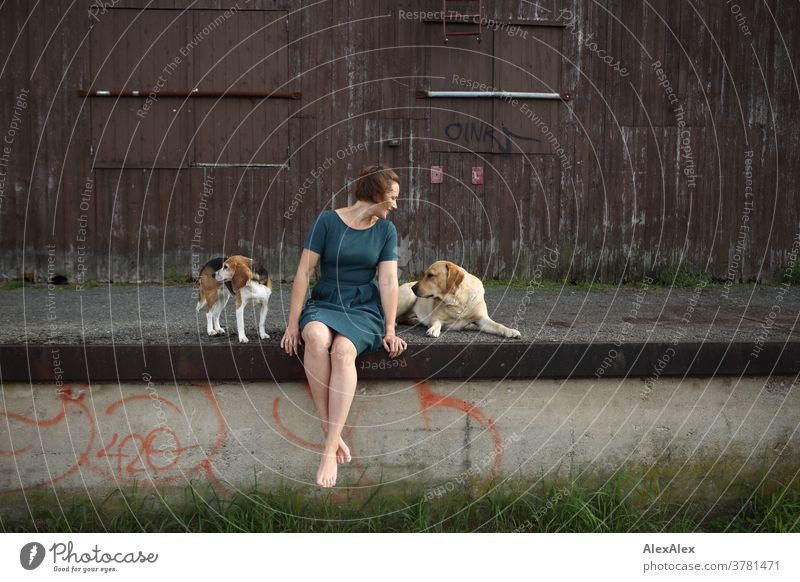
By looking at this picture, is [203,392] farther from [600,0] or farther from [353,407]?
[600,0]

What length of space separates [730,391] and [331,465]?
267 cm

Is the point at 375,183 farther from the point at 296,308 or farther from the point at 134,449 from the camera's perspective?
the point at 134,449

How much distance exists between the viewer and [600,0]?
34.7ft

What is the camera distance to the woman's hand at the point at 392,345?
5310 millimetres

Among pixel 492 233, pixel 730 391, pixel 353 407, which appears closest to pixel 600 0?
pixel 492 233

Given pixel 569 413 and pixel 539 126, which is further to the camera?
pixel 539 126

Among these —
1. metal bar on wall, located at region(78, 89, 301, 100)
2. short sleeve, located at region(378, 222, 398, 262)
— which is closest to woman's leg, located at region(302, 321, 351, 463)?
short sleeve, located at region(378, 222, 398, 262)

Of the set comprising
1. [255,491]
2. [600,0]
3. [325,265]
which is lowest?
[255,491]

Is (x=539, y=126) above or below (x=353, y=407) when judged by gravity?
above

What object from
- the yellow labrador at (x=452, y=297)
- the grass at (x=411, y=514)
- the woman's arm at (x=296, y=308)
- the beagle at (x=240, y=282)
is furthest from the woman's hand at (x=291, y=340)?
the yellow labrador at (x=452, y=297)

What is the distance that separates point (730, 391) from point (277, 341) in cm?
297
